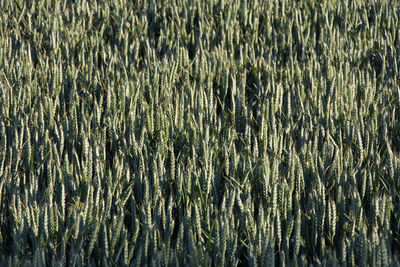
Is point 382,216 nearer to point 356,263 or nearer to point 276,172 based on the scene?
point 356,263

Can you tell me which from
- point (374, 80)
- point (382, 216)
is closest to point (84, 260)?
point (382, 216)

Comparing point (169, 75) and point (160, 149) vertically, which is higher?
point (169, 75)

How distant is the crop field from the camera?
1.57 m

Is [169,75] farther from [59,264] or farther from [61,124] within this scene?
[59,264]

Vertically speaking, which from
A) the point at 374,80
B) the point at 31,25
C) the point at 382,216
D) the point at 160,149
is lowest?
the point at 382,216

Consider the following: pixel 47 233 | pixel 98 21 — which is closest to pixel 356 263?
pixel 47 233

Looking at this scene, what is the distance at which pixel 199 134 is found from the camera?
202cm

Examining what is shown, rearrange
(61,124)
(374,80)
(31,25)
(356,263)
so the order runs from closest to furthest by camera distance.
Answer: (356,263) < (61,124) < (374,80) < (31,25)

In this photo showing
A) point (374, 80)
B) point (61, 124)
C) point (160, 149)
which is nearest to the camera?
point (160, 149)

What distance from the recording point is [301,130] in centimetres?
207

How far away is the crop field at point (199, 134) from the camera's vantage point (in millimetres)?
1568

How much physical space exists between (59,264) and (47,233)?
18 cm

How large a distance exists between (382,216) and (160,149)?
0.75 metres

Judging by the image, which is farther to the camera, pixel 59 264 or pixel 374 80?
pixel 374 80
